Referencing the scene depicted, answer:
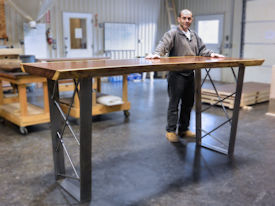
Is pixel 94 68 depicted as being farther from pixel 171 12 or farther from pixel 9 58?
pixel 171 12

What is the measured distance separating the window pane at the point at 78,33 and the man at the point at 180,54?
701 centimetres

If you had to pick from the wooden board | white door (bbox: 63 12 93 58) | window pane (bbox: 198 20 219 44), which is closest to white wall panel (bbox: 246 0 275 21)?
window pane (bbox: 198 20 219 44)

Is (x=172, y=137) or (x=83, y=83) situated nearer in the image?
(x=83, y=83)

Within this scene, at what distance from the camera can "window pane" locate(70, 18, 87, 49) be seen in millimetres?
10570

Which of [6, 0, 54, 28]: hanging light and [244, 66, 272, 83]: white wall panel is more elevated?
[6, 0, 54, 28]: hanging light

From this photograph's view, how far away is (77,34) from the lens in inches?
422

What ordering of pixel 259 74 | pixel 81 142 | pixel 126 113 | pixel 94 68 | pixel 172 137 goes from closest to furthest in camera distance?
pixel 94 68 < pixel 81 142 < pixel 172 137 < pixel 126 113 < pixel 259 74

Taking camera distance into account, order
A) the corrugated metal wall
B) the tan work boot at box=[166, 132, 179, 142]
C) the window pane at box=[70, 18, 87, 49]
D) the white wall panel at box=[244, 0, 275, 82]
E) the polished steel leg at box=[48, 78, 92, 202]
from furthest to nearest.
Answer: the window pane at box=[70, 18, 87, 49] < the white wall panel at box=[244, 0, 275, 82] < the corrugated metal wall < the tan work boot at box=[166, 132, 179, 142] < the polished steel leg at box=[48, 78, 92, 202]

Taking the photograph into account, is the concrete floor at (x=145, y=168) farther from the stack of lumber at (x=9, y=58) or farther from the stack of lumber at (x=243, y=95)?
Answer: the stack of lumber at (x=243, y=95)

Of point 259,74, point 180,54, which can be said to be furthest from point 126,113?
point 259,74

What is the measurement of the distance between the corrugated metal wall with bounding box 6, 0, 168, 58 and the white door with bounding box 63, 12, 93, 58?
0.16 meters

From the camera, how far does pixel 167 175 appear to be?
11.1ft

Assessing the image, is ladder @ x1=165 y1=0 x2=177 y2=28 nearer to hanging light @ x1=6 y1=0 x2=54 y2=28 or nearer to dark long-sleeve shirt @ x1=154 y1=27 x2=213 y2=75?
hanging light @ x1=6 y1=0 x2=54 y2=28

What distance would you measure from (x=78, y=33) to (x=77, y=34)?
5cm
